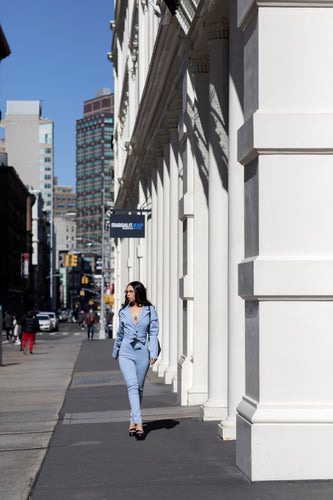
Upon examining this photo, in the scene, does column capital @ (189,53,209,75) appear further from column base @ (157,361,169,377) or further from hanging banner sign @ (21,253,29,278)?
hanging banner sign @ (21,253,29,278)

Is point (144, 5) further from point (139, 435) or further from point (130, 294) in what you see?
point (139, 435)

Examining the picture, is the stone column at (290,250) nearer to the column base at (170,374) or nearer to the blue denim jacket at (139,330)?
the blue denim jacket at (139,330)

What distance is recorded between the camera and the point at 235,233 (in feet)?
29.4

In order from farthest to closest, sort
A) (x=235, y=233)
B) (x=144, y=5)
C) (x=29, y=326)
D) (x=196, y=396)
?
(x=29, y=326), (x=144, y=5), (x=196, y=396), (x=235, y=233)

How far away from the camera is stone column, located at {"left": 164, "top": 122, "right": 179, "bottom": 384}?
→ 56.3ft

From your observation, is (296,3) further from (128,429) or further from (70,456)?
(128,429)

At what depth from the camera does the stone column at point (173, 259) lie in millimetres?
17172

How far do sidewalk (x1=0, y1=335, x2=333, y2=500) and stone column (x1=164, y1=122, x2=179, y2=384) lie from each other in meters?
3.01

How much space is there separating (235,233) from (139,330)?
5.77 feet

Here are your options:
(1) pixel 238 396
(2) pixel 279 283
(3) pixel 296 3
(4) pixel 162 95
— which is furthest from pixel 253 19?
(4) pixel 162 95

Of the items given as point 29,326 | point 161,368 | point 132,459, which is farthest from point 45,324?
point 132,459

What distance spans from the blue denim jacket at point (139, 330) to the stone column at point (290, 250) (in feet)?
9.84

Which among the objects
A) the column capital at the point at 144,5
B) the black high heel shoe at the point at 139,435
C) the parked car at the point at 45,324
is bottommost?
the parked car at the point at 45,324

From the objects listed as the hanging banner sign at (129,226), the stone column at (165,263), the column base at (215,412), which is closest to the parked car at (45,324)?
the hanging banner sign at (129,226)
